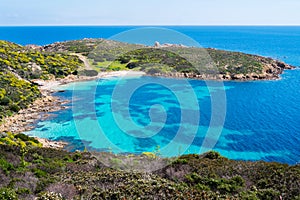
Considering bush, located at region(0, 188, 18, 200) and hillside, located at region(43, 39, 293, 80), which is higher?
bush, located at region(0, 188, 18, 200)

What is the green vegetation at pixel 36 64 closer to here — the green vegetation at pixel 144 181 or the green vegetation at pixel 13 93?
the green vegetation at pixel 13 93

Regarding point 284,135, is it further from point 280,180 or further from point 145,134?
point 280,180

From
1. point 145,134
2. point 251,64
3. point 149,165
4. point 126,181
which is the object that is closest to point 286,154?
point 145,134

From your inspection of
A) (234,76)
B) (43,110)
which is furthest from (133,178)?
(234,76)

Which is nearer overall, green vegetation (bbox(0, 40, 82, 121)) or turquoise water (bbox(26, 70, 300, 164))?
turquoise water (bbox(26, 70, 300, 164))

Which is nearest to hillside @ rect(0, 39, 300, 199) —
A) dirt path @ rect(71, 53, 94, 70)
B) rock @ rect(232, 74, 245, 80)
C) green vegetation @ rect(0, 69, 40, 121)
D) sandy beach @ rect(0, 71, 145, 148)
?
sandy beach @ rect(0, 71, 145, 148)

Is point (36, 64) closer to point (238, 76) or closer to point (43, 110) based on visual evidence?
point (43, 110)

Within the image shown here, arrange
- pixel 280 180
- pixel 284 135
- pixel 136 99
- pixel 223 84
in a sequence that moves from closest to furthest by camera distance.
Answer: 1. pixel 280 180
2. pixel 284 135
3. pixel 136 99
4. pixel 223 84

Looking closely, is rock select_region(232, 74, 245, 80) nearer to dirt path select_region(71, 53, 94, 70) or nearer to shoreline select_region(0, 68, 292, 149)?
shoreline select_region(0, 68, 292, 149)
